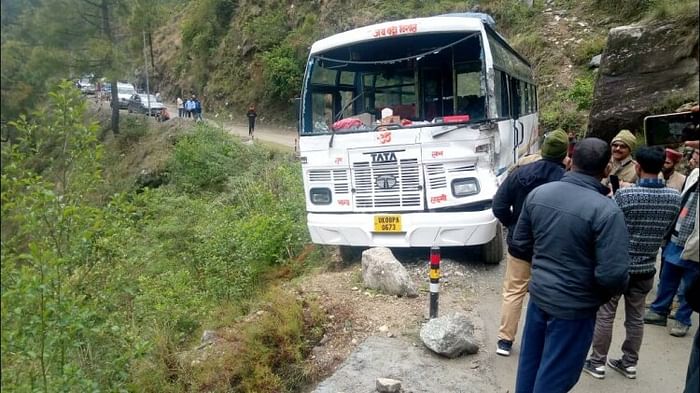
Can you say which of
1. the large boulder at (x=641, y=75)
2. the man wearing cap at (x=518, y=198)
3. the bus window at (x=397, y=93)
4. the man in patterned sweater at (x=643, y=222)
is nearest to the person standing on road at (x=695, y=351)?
the man in patterned sweater at (x=643, y=222)

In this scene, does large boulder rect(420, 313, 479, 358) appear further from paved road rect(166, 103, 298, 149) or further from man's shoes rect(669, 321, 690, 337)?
paved road rect(166, 103, 298, 149)

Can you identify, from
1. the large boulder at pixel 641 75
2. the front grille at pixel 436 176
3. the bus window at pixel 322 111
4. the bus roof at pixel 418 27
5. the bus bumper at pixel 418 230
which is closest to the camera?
the bus bumper at pixel 418 230

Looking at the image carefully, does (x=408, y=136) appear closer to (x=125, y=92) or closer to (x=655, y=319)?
(x=655, y=319)

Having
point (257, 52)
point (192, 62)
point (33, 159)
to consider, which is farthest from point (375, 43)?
point (192, 62)

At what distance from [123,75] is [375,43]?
18346 mm

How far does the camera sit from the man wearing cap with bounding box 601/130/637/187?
496cm

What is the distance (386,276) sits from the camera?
6191 millimetres

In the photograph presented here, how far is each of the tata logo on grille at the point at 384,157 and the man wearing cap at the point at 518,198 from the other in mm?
2235

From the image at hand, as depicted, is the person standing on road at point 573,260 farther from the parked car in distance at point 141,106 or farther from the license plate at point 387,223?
the parked car in distance at point 141,106

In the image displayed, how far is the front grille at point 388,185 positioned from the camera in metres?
6.77

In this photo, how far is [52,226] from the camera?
393cm

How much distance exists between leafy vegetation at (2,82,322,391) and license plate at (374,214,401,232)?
1488 mm

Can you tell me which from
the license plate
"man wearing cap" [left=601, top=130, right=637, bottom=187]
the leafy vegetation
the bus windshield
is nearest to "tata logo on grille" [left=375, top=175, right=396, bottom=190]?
the license plate

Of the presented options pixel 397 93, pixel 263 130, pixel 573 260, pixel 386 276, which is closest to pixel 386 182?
pixel 386 276
